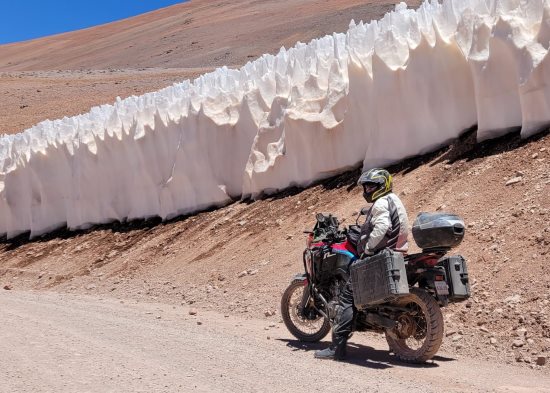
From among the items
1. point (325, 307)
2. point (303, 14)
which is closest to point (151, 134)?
point (325, 307)

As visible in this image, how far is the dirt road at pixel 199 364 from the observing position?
6.39 metres

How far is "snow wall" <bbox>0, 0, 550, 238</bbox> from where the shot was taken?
11914mm

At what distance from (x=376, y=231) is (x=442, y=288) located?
0.72 meters

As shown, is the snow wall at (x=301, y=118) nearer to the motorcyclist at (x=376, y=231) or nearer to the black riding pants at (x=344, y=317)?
the motorcyclist at (x=376, y=231)

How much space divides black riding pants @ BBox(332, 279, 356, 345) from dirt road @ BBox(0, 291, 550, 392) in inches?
10.1

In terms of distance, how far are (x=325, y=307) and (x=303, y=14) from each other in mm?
62516

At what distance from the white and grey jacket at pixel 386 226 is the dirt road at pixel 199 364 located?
1.01 meters

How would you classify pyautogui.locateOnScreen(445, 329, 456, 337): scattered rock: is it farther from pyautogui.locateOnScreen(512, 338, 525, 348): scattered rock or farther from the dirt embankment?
pyautogui.locateOnScreen(512, 338, 525, 348): scattered rock

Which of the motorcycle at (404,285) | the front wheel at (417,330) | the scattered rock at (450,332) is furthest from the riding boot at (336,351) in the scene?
the scattered rock at (450,332)

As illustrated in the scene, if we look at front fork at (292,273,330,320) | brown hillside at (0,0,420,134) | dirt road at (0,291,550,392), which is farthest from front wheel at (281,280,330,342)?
brown hillside at (0,0,420,134)

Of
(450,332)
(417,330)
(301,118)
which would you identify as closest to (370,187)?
(417,330)

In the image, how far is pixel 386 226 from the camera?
7.41m

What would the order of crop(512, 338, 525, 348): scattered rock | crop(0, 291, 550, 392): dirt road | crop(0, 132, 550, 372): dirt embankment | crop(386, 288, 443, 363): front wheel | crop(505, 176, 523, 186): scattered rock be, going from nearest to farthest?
crop(0, 291, 550, 392): dirt road < crop(386, 288, 443, 363): front wheel < crop(512, 338, 525, 348): scattered rock < crop(0, 132, 550, 372): dirt embankment < crop(505, 176, 523, 186): scattered rock

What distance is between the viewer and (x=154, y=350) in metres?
7.76
